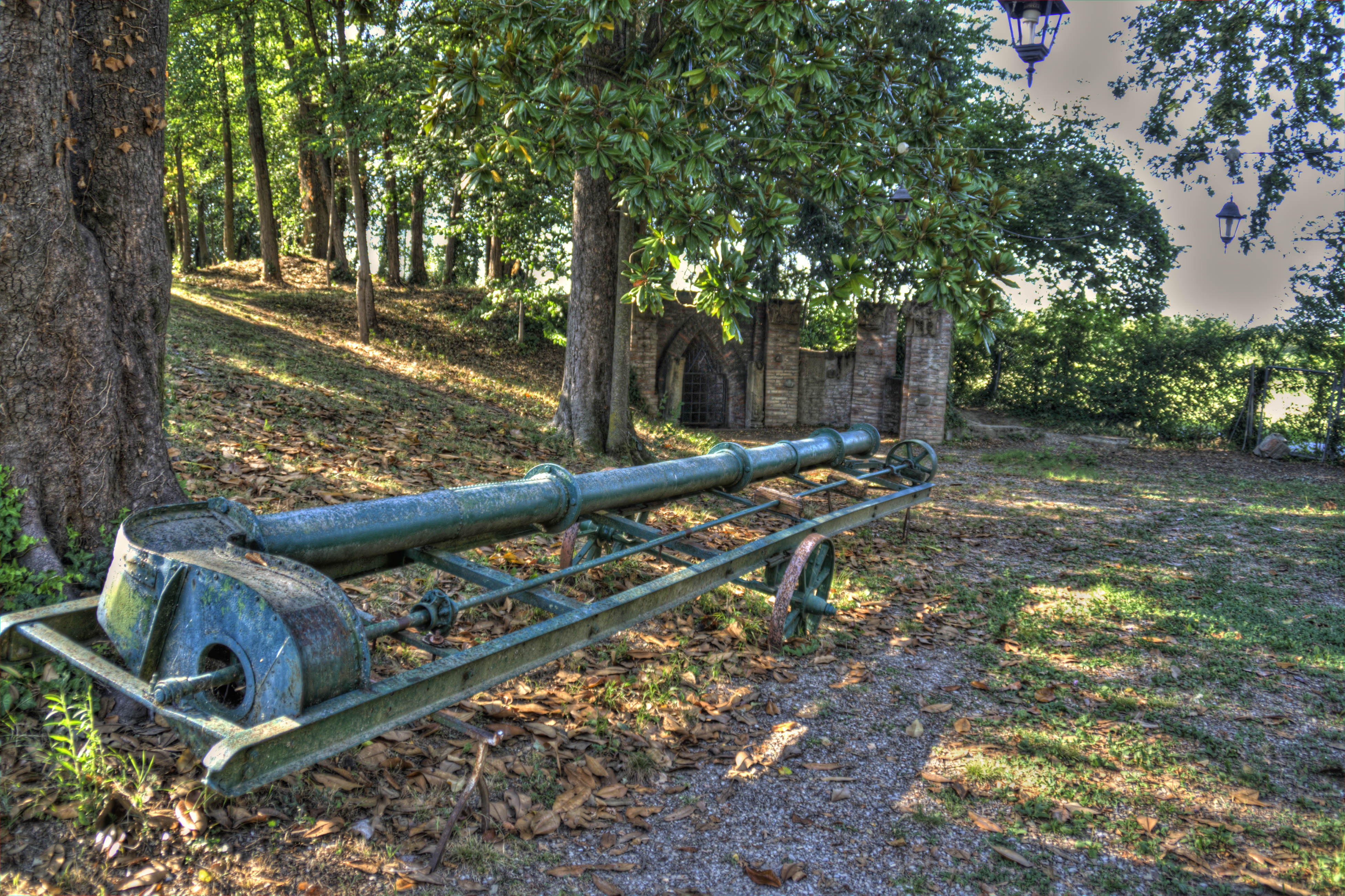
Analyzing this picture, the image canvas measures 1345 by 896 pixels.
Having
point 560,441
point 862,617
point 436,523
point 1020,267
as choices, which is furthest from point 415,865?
point 560,441

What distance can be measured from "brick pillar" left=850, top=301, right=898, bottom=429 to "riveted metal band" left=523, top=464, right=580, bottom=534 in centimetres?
1519

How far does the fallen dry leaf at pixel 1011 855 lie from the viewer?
330 centimetres

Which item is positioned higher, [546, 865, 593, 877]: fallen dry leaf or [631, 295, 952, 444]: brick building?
[631, 295, 952, 444]: brick building

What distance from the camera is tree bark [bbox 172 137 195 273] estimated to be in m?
21.8

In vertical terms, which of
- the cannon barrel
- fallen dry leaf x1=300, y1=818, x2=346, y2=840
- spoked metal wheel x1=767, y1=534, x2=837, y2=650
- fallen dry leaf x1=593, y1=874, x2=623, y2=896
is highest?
the cannon barrel

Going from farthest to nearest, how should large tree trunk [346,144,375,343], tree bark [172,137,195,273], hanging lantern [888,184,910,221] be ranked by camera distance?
tree bark [172,137,195,273]
large tree trunk [346,144,375,343]
hanging lantern [888,184,910,221]

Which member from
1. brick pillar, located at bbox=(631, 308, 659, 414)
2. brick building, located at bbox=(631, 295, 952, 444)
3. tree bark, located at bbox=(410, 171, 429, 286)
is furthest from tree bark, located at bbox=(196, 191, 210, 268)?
brick building, located at bbox=(631, 295, 952, 444)

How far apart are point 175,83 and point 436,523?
63.1 feet

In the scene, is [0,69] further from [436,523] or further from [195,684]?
[195,684]

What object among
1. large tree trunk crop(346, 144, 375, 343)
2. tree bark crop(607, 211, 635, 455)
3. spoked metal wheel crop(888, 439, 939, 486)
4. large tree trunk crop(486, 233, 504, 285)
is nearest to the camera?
spoked metal wheel crop(888, 439, 939, 486)

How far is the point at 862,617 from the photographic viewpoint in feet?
20.9

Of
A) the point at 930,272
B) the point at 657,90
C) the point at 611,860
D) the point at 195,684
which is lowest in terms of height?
the point at 611,860

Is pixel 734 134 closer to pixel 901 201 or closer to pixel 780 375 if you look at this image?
pixel 901 201

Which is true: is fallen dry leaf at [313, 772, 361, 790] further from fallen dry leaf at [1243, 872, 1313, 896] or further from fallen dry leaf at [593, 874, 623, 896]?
fallen dry leaf at [1243, 872, 1313, 896]
